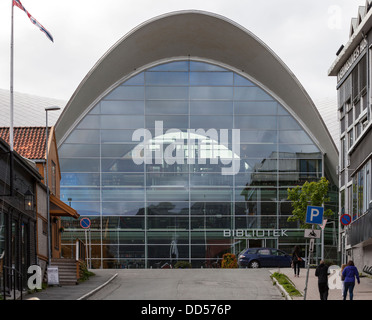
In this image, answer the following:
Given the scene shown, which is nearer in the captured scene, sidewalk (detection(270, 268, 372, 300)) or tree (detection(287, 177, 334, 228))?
sidewalk (detection(270, 268, 372, 300))

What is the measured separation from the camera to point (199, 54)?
60344 mm

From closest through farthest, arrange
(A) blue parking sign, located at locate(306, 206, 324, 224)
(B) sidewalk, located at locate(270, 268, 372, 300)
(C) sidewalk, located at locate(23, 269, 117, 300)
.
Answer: (A) blue parking sign, located at locate(306, 206, 324, 224), (B) sidewalk, located at locate(270, 268, 372, 300), (C) sidewalk, located at locate(23, 269, 117, 300)

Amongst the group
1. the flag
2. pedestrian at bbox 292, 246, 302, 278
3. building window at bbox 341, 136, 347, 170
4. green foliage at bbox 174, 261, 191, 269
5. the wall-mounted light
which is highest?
the flag

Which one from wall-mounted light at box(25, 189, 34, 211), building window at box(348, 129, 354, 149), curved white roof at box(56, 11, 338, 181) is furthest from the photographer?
curved white roof at box(56, 11, 338, 181)

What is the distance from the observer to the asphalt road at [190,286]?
26.5 m

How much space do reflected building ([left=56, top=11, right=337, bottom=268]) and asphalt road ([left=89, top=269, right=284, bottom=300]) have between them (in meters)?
16.4

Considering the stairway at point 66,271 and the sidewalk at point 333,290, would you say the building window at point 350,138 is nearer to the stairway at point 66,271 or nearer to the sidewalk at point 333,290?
the sidewalk at point 333,290

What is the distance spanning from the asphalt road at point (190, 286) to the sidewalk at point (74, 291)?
0.41 meters

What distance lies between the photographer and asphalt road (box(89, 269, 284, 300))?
26.5 meters

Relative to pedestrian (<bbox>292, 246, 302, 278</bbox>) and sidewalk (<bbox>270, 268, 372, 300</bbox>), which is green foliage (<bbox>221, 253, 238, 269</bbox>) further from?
pedestrian (<bbox>292, 246, 302, 278</bbox>)

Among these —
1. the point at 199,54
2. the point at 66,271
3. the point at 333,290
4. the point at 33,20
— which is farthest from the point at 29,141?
the point at 199,54

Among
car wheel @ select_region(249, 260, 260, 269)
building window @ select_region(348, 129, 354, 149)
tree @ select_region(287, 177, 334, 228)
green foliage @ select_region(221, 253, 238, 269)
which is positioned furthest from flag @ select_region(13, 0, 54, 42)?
green foliage @ select_region(221, 253, 238, 269)

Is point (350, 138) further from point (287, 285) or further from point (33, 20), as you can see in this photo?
point (33, 20)

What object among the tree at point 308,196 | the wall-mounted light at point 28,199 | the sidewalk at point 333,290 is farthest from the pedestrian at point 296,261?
the tree at point 308,196
